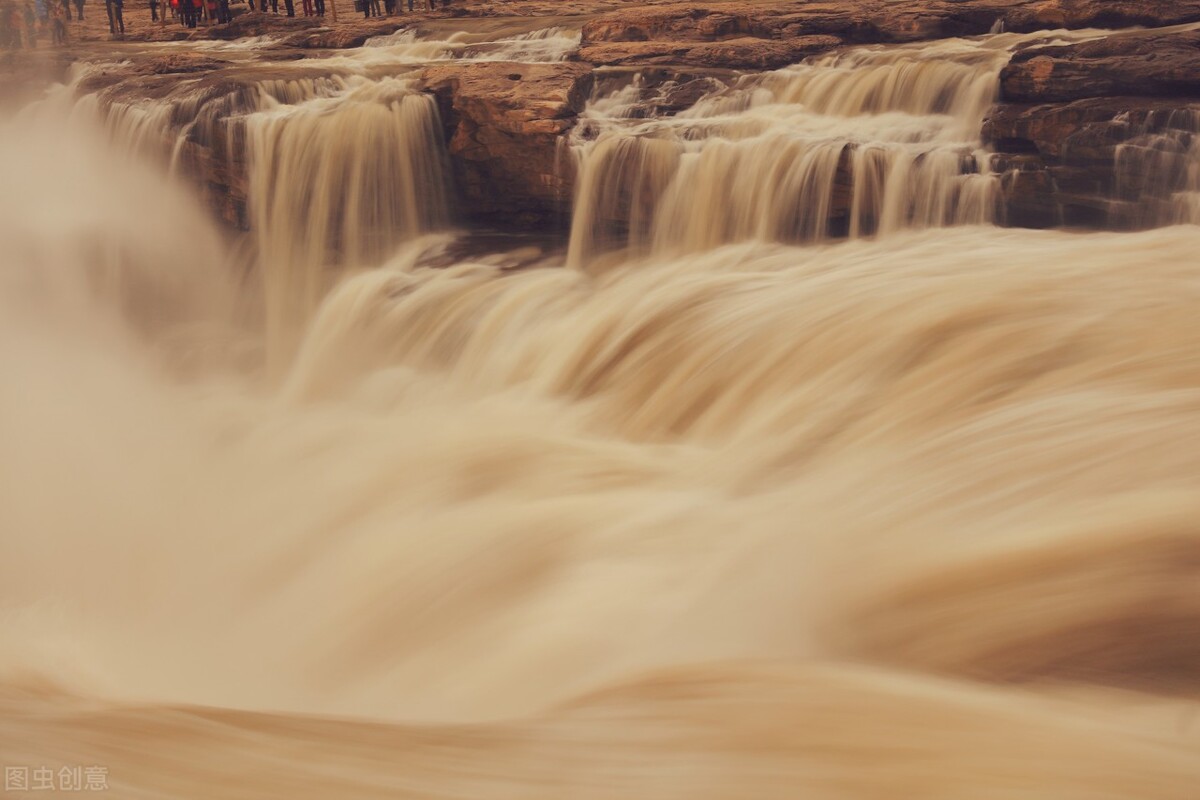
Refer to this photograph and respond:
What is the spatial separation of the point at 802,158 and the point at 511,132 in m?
2.29

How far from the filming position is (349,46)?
13117 millimetres

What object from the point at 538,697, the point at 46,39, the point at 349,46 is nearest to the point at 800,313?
the point at 538,697

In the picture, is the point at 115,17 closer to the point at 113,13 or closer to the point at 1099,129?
the point at 113,13

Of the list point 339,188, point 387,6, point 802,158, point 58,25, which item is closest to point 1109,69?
point 802,158

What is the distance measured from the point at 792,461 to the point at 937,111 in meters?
3.83

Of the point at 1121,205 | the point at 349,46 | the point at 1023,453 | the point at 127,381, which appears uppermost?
the point at 349,46

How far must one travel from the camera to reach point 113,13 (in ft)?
58.9

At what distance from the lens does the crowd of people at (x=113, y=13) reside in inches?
587

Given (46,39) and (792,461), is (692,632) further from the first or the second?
(46,39)

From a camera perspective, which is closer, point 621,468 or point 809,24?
point 621,468

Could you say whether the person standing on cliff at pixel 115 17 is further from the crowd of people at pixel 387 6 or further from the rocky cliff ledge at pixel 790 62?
the rocky cliff ledge at pixel 790 62

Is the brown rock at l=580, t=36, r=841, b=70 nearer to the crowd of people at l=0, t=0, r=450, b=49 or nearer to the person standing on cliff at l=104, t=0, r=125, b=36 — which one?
the crowd of people at l=0, t=0, r=450, b=49

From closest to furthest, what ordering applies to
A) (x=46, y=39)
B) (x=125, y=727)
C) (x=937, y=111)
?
(x=125, y=727) → (x=937, y=111) → (x=46, y=39)

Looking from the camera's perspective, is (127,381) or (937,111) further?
(127,381)
